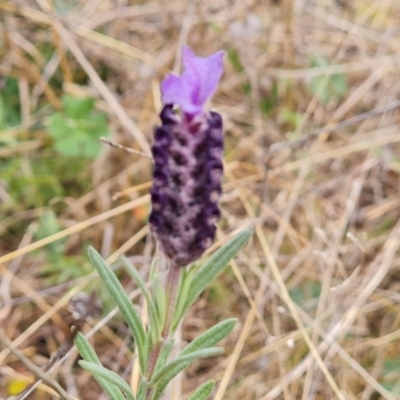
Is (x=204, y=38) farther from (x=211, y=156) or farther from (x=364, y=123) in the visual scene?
(x=211, y=156)

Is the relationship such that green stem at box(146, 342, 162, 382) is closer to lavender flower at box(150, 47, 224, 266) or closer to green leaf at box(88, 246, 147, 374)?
green leaf at box(88, 246, 147, 374)

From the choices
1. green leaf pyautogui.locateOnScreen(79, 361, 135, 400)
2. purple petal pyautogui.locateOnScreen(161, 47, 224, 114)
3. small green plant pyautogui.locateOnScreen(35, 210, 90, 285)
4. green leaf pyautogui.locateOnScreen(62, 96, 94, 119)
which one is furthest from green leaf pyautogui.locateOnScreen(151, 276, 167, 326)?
green leaf pyautogui.locateOnScreen(62, 96, 94, 119)

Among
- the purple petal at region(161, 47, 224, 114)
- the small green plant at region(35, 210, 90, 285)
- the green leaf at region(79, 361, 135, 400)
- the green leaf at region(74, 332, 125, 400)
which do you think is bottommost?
the small green plant at region(35, 210, 90, 285)

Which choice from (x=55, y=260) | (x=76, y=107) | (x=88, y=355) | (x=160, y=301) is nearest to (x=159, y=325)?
(x=160, y=301)

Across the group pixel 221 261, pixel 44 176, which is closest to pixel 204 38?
pixel 44 176

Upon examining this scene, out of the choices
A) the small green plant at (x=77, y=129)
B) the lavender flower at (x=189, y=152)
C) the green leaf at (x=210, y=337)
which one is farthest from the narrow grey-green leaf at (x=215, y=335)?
the small green plant at (x=77, y=129)

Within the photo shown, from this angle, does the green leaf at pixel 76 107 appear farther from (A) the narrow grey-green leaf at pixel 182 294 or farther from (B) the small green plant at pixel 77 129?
(A) the narrow grey-green leaf at pixel 182 294
